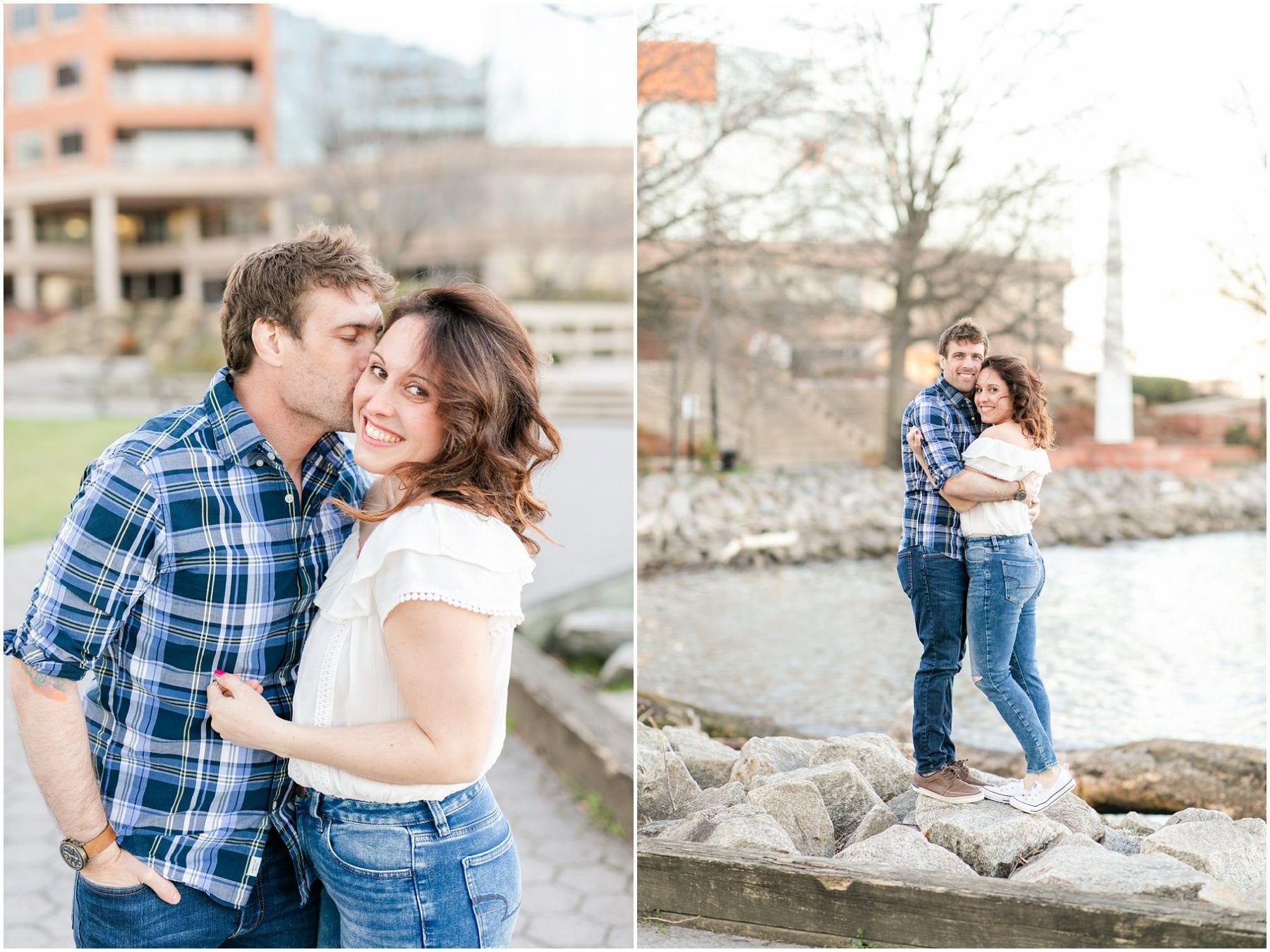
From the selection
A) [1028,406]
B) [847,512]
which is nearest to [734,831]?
[1028,406]

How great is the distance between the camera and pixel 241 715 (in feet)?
6.30

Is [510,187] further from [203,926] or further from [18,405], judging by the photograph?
[203,926]

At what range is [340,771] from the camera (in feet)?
6.20

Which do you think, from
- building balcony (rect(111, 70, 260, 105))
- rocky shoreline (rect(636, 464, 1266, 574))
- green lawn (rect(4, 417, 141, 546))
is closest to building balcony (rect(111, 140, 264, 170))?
building balcony (rect(111, 70, 260, 105))

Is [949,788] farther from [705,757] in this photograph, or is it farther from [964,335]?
[964,335]

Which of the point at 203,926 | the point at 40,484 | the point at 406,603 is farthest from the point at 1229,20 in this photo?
the point at 40,484

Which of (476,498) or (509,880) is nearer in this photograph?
(476,498)

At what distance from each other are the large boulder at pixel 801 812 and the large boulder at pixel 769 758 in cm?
7

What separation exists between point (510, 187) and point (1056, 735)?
1250 inches

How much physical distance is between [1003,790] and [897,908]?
39cm

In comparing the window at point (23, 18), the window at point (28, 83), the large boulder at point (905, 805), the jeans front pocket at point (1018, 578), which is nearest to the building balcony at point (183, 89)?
the window at point (28, 83)

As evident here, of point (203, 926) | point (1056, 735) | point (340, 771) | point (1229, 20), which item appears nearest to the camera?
point (340, 771)

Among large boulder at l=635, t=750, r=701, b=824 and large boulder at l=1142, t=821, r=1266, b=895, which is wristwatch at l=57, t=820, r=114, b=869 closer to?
large boulder at l=635, t=750, r=701, b=824

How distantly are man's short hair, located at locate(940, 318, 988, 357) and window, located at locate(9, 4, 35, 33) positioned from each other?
46244 millimetres
